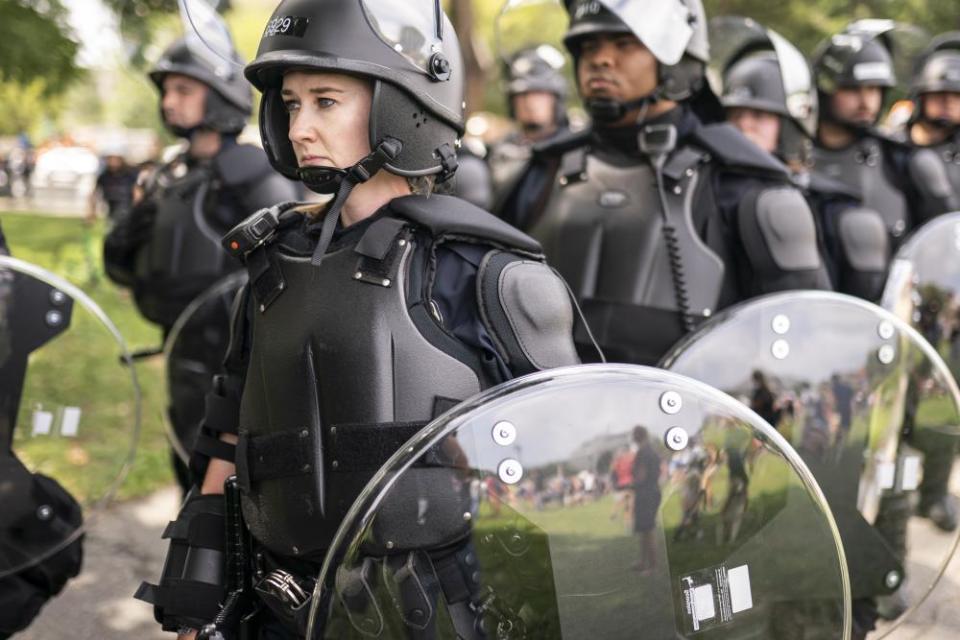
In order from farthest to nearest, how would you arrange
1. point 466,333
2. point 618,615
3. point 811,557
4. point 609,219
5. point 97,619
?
point 97,619 < point 609,219 < point 466,333 < point 811,557 < point 618,615

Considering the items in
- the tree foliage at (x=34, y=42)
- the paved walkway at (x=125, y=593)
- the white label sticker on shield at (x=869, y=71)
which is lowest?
the paved walkway at (x=125, y=593)

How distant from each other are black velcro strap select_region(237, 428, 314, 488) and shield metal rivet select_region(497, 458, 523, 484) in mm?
422

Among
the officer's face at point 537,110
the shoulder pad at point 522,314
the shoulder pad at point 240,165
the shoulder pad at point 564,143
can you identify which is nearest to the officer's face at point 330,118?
the shoulder pad at point 522,314

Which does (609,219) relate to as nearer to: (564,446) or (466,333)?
(466,333)

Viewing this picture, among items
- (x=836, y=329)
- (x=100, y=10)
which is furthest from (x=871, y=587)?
(x=100, y=10)

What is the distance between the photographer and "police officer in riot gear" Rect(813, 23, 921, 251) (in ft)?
19.2

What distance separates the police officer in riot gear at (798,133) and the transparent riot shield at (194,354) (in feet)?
7.02

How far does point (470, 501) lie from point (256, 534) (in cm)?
56

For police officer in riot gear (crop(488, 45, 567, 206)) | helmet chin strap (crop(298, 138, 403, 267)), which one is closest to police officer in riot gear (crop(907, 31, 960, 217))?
police officer in riot gear (crop(488, 45, 567, 206))

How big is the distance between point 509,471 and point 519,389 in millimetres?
137

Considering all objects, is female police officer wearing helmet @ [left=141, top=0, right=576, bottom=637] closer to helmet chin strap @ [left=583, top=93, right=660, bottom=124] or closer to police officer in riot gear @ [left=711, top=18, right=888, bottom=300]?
helmet chin strap @ [left=583, top=93, right=660, bottom=124]

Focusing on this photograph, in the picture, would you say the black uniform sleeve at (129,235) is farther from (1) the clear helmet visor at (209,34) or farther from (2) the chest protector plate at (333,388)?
(2) the chest protector plate at (333,388)

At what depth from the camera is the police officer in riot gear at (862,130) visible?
5.87m

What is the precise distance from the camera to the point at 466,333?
2094 mm
